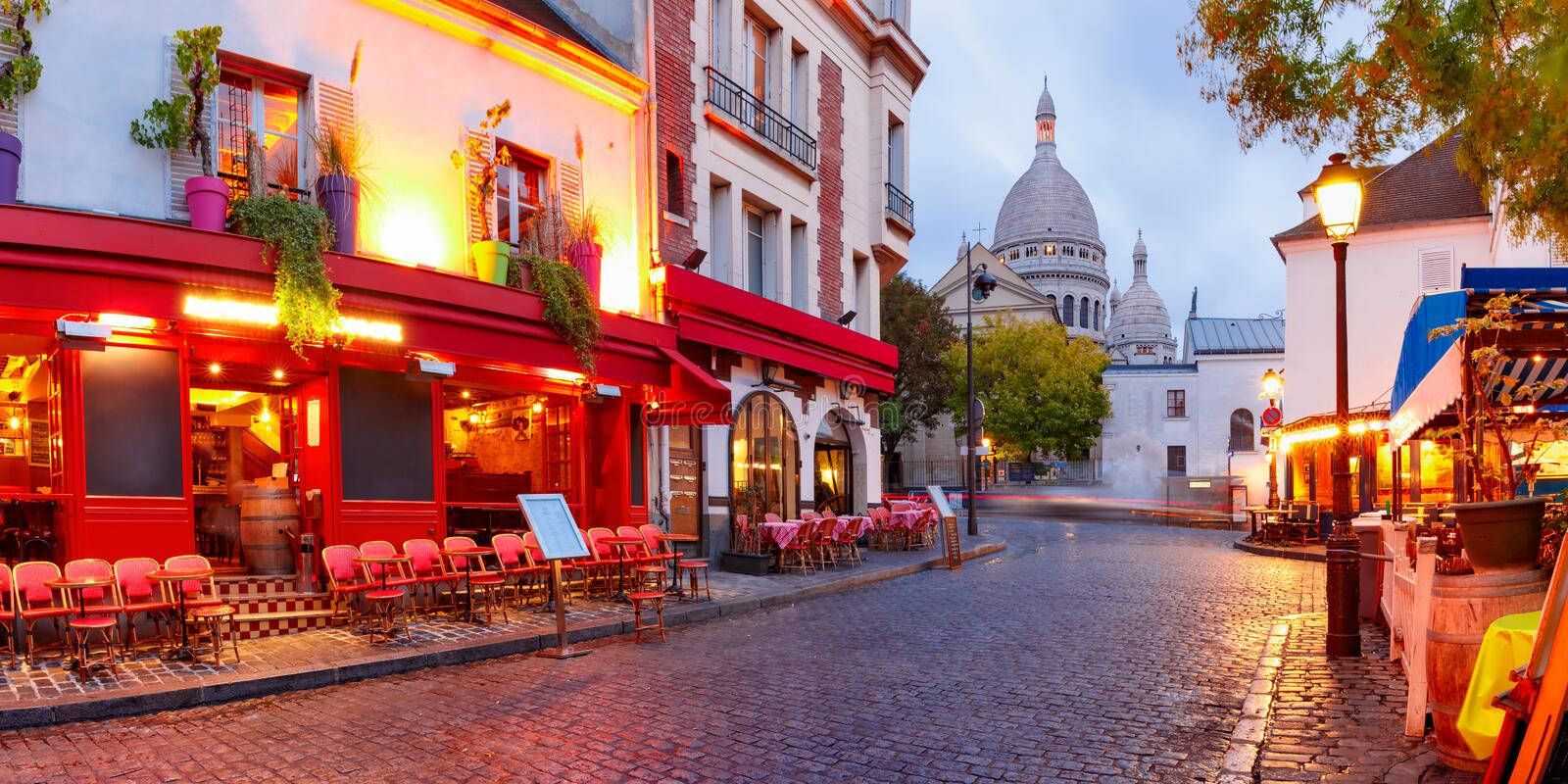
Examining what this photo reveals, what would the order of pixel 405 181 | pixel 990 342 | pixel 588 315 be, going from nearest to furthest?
pixel 405 181 < pixel 588 315 < pixel 990 342

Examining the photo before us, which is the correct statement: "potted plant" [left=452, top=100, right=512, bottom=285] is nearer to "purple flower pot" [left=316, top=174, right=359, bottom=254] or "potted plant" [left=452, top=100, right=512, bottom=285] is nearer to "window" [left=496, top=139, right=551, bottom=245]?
"window" [left=496, top=139, right=551, bottom=245]

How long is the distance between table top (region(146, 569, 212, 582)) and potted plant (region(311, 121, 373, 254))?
3298 mm

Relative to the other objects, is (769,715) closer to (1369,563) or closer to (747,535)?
(1369,563)

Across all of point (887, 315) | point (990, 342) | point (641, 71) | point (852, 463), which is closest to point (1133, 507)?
point (887, 315)

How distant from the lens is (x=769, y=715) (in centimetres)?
605

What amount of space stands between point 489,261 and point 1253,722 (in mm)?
8805

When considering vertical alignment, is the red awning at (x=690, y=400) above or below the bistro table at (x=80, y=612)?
above

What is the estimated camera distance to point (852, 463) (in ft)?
66.5

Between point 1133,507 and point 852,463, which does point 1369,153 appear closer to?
point 852,463

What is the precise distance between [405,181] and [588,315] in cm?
251

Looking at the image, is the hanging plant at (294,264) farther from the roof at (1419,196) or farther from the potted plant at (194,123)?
the roof at (1419,196)

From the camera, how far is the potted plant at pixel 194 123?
8617mm

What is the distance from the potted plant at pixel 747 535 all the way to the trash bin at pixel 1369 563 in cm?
745

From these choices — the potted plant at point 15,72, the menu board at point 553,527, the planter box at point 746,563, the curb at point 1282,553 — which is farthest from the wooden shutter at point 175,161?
the curb at point 1282,553
